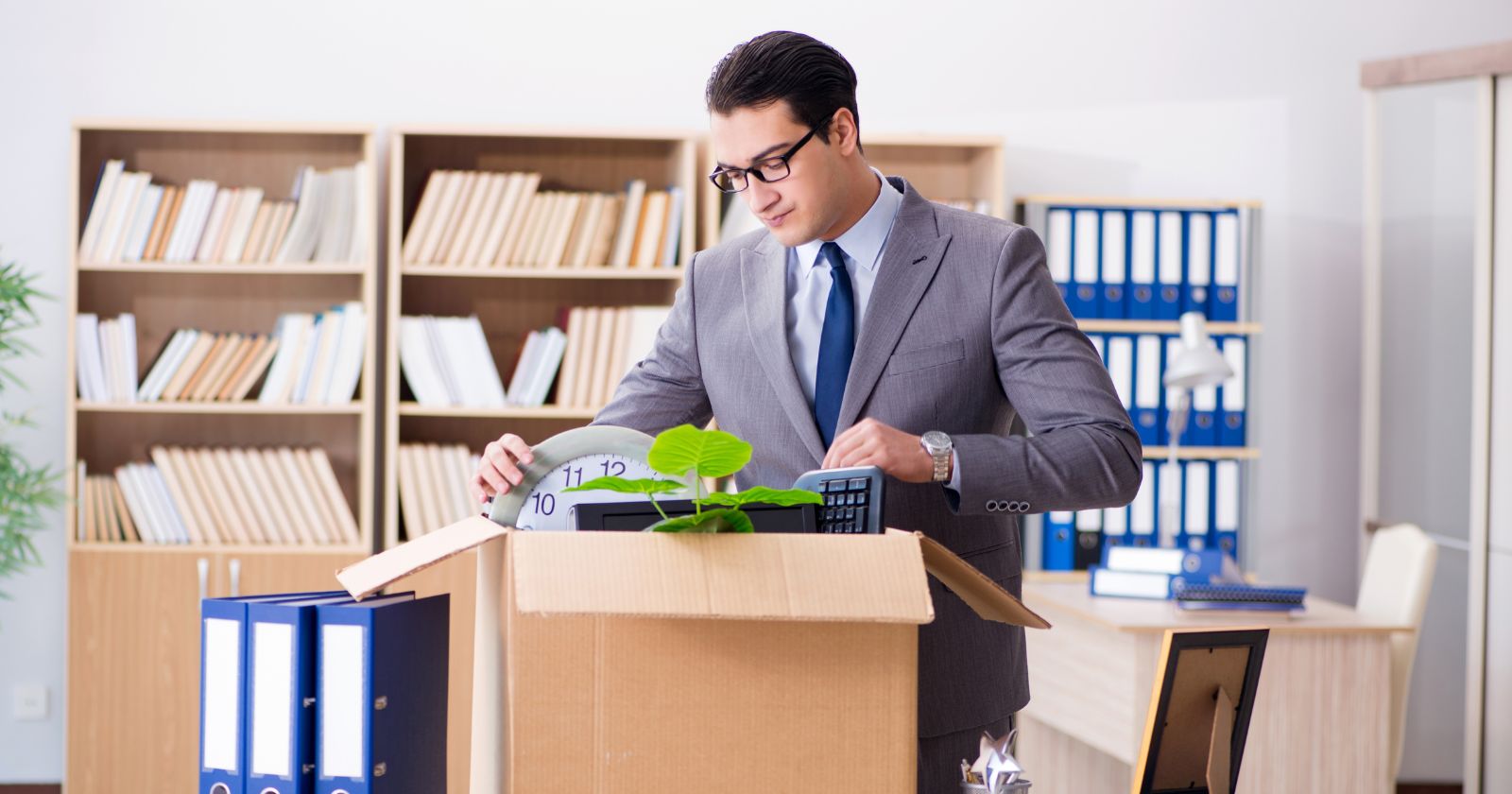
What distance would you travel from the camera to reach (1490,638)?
12.4 ft

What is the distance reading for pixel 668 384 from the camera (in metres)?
1.75

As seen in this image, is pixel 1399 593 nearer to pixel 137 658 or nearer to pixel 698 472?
pixel 698 472

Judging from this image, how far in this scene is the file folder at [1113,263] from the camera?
394 centimetres

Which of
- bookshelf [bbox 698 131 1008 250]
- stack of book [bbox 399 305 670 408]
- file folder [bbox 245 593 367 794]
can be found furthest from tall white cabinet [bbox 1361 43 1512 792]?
file folder [bbox 245 593 367 794]

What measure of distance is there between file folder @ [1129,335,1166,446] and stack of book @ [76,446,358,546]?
2.31 meters

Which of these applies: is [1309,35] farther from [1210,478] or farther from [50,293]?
[50,293]

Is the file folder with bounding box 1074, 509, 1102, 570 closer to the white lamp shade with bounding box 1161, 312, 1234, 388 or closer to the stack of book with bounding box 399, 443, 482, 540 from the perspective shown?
the white lamp shade with bounding box 1161, 312, 1234, 388

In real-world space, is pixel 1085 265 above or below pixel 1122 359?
above

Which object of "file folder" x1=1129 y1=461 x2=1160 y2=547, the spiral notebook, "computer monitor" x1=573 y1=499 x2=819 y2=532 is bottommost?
the spiral notebook

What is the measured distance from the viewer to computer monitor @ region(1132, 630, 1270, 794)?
1249mm

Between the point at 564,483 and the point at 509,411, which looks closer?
the point at 564,483

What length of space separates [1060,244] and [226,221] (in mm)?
2380

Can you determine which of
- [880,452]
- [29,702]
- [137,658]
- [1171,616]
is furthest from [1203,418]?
[29,702]

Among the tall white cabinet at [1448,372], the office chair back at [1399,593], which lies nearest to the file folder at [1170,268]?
the tall white cabinet at [1448,372]
